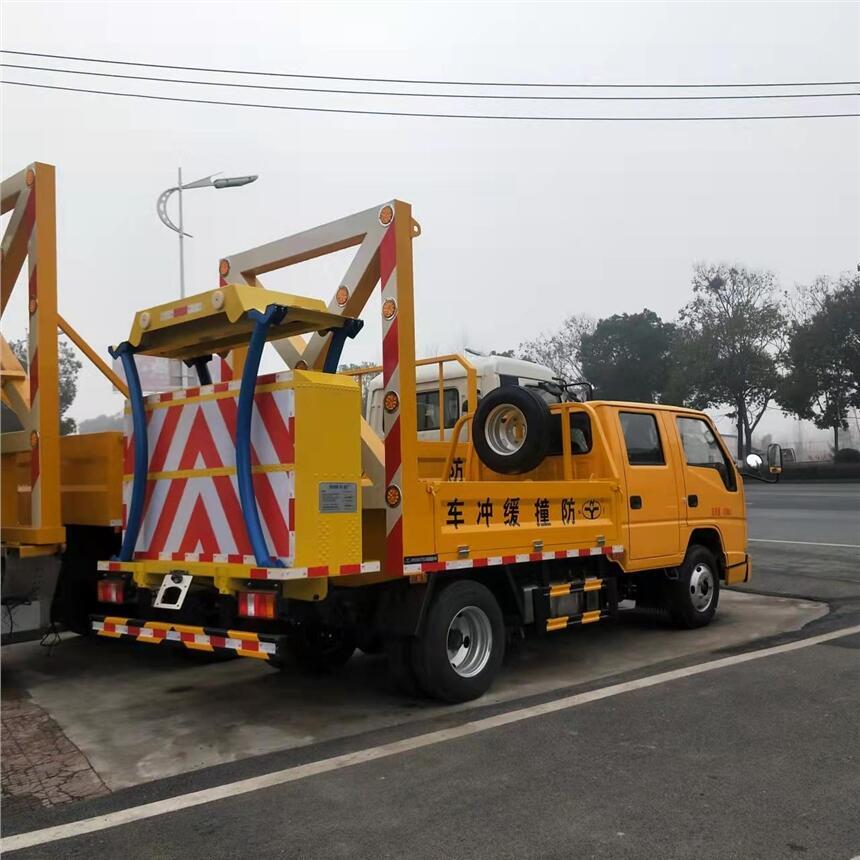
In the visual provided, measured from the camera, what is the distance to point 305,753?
4.91 meters

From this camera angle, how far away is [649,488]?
7637mm

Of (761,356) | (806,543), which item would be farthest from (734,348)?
(806,543)

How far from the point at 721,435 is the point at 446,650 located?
175 inches

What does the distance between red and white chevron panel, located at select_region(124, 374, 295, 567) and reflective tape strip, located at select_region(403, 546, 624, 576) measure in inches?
38.2

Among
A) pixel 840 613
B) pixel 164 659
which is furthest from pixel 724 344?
pixel 164 659

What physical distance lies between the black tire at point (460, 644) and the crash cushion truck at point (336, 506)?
0.01 metres

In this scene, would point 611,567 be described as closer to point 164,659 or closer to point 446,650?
→ point 446,650

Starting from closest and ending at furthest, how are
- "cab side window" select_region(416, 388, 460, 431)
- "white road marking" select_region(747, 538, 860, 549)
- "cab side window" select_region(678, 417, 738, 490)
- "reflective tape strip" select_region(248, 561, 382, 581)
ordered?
"reflective tape strip" select_region(248, 561, 382, 581) → "cab side window" select_region(678, 417, 738, 490) → "cab side window" select_region(416, 388, 460, 431) → "white road marking" select_region(747, 538, 860, 549)

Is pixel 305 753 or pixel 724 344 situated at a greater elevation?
pixel 724 344

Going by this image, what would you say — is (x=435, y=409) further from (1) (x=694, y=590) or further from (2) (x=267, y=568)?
(2) (x=267, y=568)

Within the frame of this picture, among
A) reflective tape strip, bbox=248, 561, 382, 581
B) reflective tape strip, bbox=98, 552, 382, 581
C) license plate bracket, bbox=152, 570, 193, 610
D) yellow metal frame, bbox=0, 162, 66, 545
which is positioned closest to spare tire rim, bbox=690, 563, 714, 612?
reflective tape strip, bbox=98, 552, 382, 581

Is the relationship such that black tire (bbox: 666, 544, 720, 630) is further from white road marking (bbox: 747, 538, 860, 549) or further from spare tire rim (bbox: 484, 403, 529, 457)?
white road marking (bbox: 747, 538, 860, 549)

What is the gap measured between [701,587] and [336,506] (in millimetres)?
4702

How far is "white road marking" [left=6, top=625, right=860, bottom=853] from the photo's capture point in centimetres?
392
